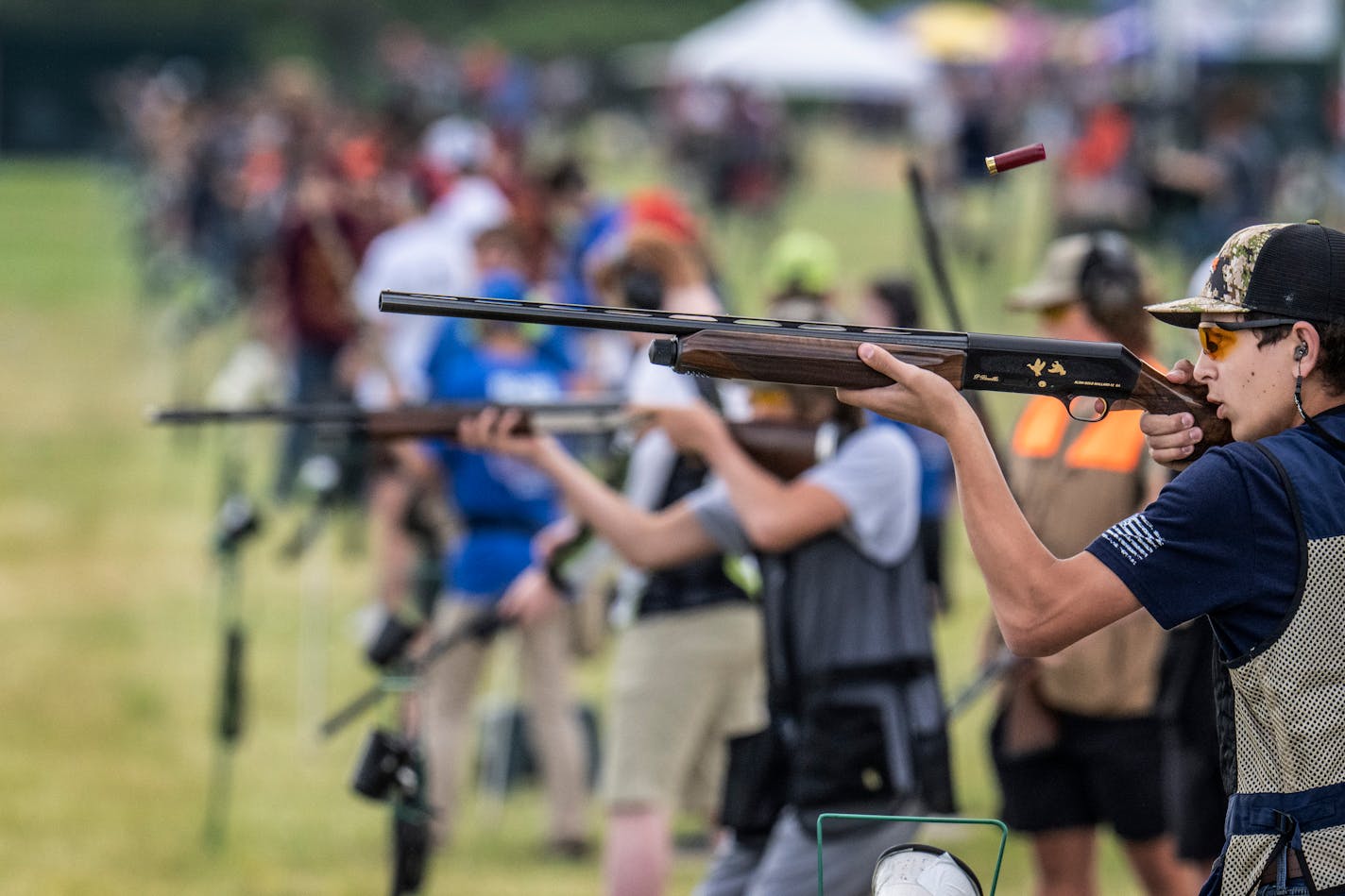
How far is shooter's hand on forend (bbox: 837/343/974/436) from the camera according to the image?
3.10m

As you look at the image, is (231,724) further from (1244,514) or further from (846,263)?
(846,263)

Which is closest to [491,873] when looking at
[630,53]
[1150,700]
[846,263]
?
[1150,700]

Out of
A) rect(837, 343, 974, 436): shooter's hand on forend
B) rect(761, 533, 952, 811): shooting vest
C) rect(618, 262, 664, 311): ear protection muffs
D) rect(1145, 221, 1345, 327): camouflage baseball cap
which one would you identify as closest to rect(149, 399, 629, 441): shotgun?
rect(618, 262, 664, 311): ear protection muffs

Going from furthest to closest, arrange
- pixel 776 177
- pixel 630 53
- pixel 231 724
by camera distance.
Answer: pixel 630 53 < pixel 776 177 < pixel 231 724

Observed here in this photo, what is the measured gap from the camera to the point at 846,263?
26.3m

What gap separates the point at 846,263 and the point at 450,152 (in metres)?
13.6

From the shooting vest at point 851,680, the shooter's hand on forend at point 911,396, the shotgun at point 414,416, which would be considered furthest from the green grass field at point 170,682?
the shooter's hand on forend at point 911,396

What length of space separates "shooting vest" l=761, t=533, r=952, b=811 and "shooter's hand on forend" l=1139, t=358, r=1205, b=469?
1510 mm

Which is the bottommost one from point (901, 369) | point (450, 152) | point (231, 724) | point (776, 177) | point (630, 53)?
point (231, 724)

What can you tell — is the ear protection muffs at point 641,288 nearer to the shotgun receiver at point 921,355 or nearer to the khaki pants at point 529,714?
the khaki pants at point 529,714

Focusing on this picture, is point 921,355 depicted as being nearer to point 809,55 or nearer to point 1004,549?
point 1004,549

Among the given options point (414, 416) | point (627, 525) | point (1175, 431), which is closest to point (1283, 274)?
point (1175, 431)

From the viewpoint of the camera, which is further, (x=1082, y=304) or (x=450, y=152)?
(x=450, y=152)

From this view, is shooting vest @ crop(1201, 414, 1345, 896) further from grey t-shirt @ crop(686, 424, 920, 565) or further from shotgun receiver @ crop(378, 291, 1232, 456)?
grey t-shirt @ crop(686, 424, 920, 565)
